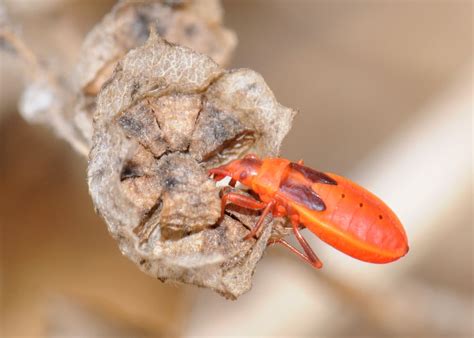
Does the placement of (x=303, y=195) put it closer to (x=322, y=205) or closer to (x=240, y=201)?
(x=322, y=205)

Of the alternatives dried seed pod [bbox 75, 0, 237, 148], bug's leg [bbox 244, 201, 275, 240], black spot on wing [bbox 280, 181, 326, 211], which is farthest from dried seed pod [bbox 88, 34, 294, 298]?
dried seed pod [bbox 75, 0, 237, 148]

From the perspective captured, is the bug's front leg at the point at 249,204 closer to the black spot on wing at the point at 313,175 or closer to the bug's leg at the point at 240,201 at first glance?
the bug's leg at the point at 240,201

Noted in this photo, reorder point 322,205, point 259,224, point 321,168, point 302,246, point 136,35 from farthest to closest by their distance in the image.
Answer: point 321,168 < point 136,35 < point 302,246 < point 322,205 < point 259,224

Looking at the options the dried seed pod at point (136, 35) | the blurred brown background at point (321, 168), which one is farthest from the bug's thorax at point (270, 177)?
the blurred brown background at point (321, 168)

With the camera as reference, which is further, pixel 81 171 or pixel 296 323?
pixel 296 323

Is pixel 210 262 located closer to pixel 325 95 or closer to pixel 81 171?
pixel 81 171

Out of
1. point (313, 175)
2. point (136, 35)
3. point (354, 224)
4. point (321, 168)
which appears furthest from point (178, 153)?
point (321, 168)

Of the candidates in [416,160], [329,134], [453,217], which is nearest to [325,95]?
[329,134]
